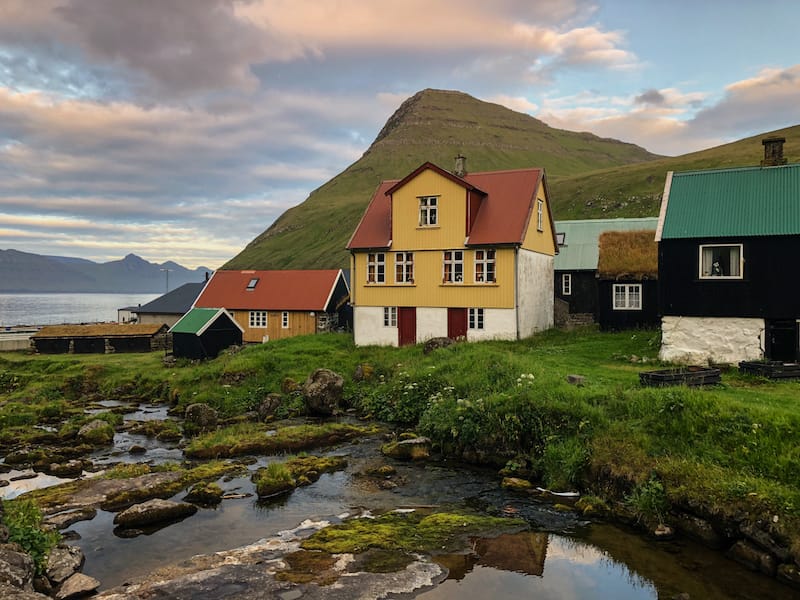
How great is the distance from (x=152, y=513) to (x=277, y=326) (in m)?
35.6

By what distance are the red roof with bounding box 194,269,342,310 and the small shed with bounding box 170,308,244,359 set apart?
6.25 meters

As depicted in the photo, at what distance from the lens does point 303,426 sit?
24.9 meters

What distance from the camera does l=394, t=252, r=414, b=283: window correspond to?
3647 centimetres

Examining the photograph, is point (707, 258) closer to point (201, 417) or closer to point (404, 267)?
point (404, 267)

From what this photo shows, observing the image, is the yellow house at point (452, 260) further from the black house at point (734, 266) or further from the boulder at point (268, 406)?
the boulder at point (268, 406)

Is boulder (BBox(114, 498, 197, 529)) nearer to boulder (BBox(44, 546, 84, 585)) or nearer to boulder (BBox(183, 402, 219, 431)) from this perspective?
boulder (BBox(44, 546, 84, 585))

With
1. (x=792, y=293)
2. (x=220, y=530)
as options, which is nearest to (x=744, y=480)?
(x=220, y=530)

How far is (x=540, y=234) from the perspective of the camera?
38125 mm

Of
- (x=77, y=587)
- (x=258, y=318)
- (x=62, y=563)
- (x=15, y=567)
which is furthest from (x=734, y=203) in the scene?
(x=258, y=318)

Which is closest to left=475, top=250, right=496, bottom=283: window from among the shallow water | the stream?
the stream

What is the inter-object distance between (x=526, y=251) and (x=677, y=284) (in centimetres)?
1024

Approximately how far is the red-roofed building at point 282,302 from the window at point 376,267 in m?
12.4

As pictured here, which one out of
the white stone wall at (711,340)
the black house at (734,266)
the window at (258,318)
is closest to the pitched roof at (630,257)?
the black house at (734,266)

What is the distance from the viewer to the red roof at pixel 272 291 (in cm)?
5012
